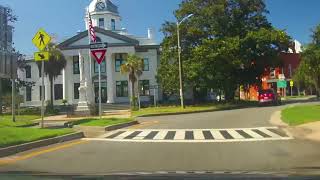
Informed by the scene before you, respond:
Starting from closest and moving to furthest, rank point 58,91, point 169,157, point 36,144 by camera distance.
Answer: point 169,157
point 36,144
point 58,91

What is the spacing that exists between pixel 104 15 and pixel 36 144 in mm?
67381

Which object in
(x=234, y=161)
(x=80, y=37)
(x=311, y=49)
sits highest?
(x=80, y=37)

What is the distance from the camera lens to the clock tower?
279 feet

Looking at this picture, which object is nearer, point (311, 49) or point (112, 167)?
point (112, 167)

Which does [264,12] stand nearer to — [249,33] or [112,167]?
[249,33]

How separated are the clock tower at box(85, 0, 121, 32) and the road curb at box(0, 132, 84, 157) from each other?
6277cm

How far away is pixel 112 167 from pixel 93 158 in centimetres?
246

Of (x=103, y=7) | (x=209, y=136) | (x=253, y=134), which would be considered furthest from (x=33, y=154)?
(x=103, y=7)

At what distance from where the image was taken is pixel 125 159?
50.0 ft

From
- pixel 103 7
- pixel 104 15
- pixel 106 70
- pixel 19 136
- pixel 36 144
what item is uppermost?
pixel 103 7

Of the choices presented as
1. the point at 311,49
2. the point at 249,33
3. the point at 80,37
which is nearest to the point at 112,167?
the point at 311,49

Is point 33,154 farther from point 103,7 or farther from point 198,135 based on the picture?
point 103,7

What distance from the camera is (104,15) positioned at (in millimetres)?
85312

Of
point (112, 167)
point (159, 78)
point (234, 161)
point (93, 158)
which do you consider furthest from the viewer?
point (159, 78)
